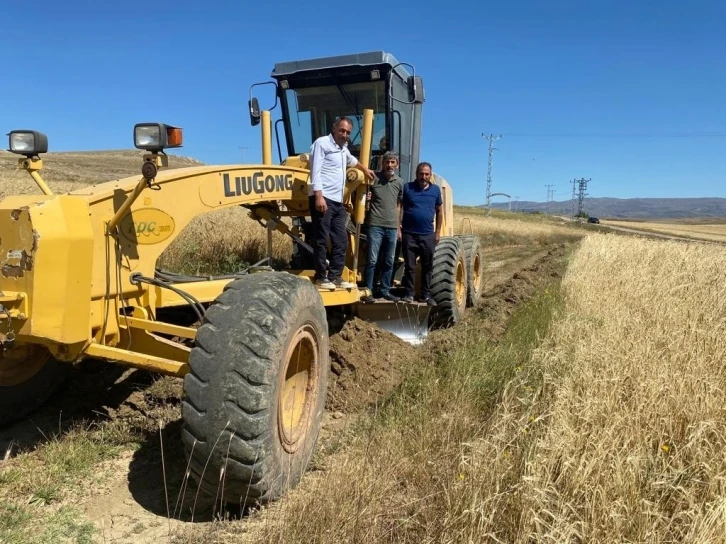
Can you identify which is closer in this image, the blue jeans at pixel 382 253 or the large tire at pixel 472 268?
the blue jeans at pixel 382 253

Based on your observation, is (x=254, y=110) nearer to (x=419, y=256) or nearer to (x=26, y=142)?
(x=419, y=256)

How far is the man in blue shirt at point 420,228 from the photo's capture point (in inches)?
255

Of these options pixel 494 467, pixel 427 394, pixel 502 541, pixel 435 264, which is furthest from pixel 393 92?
pixel 502 541

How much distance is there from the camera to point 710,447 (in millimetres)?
3029

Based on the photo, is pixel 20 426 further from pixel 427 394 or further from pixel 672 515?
pixel 672 515

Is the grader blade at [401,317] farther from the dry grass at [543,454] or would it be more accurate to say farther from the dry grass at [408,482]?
the dry grass at [408,482]

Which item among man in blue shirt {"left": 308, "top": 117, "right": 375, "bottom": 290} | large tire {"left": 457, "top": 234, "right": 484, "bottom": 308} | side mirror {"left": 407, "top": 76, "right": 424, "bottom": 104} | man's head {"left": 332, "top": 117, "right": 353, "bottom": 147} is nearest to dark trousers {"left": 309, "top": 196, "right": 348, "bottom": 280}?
man in blue shirt {"left": 308, "top": 117, "right": 375, "bottom": 290}

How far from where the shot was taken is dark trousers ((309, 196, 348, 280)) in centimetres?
491

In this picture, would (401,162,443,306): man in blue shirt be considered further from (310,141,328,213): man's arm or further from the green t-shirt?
(310,141,328,213): man's arm

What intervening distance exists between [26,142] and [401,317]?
3.83 meters

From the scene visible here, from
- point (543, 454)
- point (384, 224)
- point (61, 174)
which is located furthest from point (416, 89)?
point (61, 174)

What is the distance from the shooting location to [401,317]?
618 cm

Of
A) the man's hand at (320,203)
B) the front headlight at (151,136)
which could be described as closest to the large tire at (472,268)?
the man's hand at (320,203)

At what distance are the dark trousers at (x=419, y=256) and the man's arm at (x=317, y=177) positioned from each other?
6.12ft
